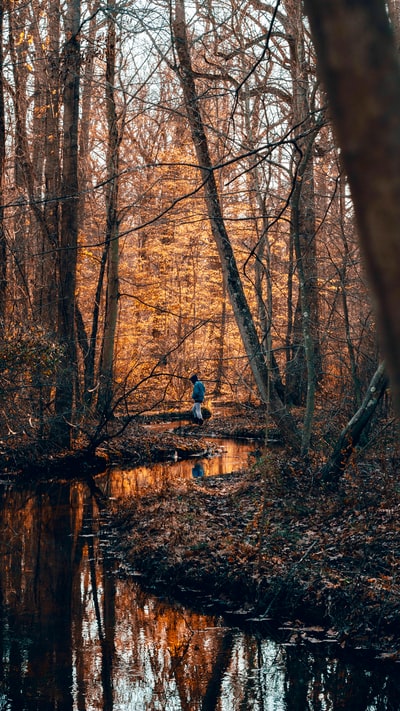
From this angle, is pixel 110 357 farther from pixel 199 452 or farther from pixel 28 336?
pixel 28 336

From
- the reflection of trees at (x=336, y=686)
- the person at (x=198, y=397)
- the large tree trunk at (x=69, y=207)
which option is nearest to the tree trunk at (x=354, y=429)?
the reflection of trees at (x=336, y=686)

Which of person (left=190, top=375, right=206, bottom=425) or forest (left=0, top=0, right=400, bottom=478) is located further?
person (left=190, top=375, right=206, bottom=425)

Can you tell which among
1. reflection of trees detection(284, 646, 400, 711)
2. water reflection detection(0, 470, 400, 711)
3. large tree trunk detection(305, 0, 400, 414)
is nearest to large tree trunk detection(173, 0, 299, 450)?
Result: water reflection detection(0, 470, 400, 711)

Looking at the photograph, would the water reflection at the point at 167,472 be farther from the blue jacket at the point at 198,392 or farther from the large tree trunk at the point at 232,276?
the blue jacket at the point at 198,392

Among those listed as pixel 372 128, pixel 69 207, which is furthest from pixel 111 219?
pixel 372 128

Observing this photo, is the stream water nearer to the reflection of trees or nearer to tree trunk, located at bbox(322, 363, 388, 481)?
the reflection of trees

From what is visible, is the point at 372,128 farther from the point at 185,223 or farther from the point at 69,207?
the point at 69,207

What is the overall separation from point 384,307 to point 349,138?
0.68ft

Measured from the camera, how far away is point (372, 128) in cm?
94

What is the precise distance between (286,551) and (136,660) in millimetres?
2817

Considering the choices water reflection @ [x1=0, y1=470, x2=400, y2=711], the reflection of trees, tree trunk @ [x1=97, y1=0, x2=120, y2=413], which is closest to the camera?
the reflection of trees

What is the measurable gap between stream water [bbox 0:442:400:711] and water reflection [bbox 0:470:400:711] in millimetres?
11

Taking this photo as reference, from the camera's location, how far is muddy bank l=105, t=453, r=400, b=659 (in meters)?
8.68

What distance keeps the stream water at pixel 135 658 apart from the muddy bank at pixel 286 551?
440mm
